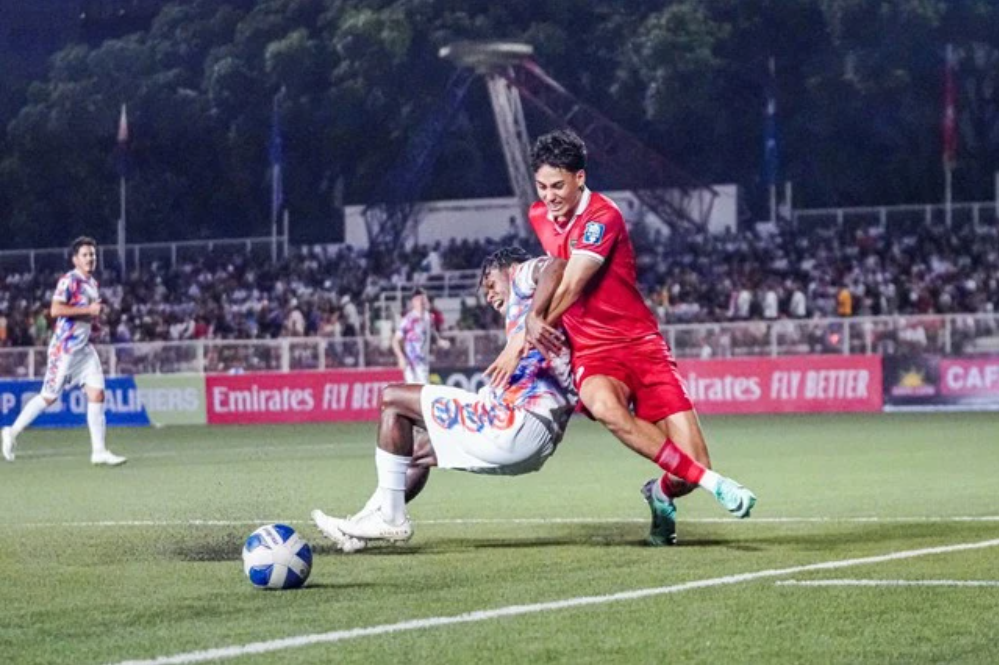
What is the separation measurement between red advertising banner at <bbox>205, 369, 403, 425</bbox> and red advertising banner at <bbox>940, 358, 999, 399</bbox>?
10313 millimetres

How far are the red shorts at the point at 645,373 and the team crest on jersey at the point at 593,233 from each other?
63 centimetres

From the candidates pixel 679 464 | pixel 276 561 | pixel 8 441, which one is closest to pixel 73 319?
pixel 8 441

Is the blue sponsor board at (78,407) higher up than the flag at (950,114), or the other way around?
the flag at (950,114)

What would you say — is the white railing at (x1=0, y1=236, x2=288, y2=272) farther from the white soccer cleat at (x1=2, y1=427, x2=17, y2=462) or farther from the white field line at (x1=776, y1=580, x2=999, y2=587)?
the white field line at (x1=776, y1=580, x2=999, y2=587)

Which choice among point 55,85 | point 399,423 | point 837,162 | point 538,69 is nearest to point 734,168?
point 837,162

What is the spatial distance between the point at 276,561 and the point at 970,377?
1071 inches

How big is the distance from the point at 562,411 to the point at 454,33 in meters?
50.4

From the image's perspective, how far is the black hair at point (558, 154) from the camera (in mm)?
10602

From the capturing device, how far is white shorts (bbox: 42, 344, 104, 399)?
21828 mm

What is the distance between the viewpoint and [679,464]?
34.3 ft

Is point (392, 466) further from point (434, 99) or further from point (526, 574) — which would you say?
point (434, 99)

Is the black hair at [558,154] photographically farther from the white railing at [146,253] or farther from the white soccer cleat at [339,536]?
the white railing at [146,253]

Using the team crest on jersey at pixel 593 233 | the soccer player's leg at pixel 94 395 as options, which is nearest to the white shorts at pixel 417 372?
the soccer player's leg at pixel 94 395

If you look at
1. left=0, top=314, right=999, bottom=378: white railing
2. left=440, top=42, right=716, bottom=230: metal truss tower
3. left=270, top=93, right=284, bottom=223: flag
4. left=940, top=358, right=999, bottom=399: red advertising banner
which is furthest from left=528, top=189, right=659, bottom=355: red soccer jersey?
left=270, top=93, right=284, bottom=223: flag
